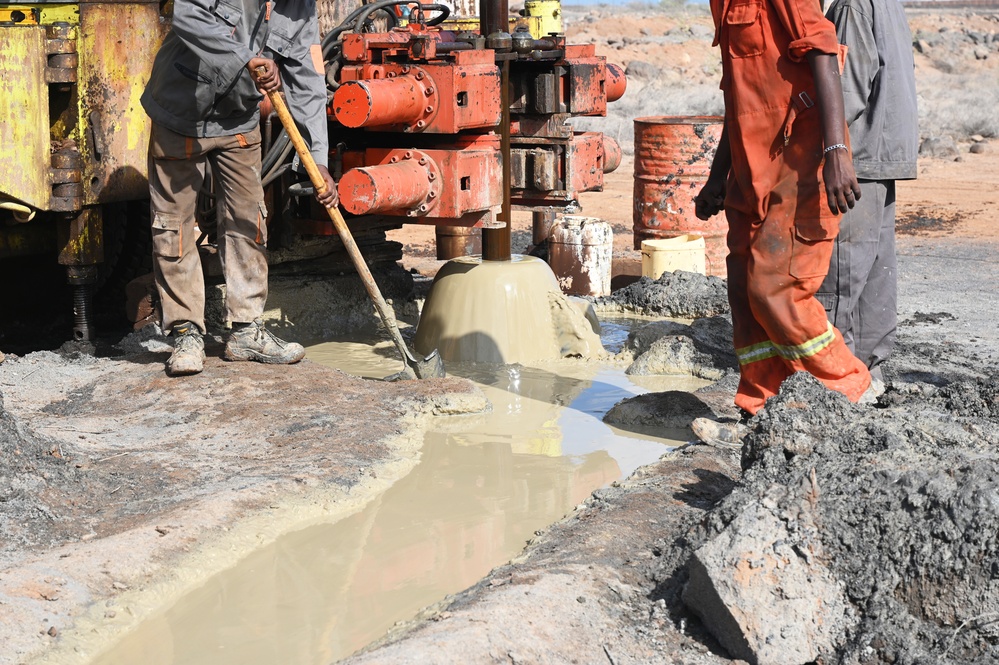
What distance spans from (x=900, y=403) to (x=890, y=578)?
1.52 meters

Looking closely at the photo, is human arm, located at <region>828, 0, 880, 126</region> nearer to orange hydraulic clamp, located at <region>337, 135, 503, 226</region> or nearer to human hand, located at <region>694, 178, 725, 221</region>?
human hand, located at <region>694, 178, 725, 221</region>

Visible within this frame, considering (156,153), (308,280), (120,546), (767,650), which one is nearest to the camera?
(767,650)

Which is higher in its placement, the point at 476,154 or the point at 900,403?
the point at 476,154

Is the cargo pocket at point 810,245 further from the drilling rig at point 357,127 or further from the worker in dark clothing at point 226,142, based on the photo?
the worker in dark clothing at point 226,142

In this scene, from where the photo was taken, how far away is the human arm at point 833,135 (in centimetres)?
394

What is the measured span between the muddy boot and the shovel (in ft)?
4.74

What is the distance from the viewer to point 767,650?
287 centimetres

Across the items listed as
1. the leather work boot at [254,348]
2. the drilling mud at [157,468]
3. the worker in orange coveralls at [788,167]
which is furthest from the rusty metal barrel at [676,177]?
the worker in orange coveralls at [788,167]

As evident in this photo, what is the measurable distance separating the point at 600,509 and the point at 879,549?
1023 millimetres

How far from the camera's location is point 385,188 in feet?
16.9

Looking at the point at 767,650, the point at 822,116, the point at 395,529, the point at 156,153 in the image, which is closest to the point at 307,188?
the point at 156,153

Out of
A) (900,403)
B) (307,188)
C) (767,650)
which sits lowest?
(767,650)

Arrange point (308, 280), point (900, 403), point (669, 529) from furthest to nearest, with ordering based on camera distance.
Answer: point (308, 280) → point (900, 403) → point (669, 529)

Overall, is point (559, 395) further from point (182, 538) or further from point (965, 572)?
point (965, 572)
